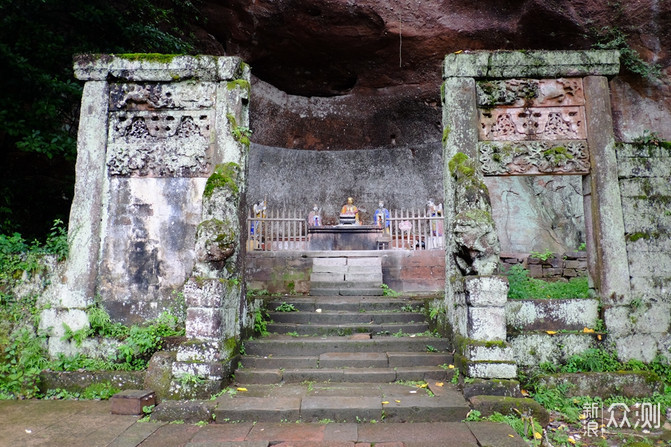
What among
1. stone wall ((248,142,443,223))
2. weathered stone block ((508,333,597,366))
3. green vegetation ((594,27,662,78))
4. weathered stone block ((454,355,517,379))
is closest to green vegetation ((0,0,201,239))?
weathered stone block ((454,355,517,379))

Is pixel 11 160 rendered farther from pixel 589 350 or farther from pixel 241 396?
pixel 589 350

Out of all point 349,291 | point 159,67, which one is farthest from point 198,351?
point 349,291

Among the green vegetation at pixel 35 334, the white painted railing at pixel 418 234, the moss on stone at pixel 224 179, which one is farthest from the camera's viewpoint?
the white painted railing at pixel 418 234

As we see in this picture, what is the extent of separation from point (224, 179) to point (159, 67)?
2.07 metres

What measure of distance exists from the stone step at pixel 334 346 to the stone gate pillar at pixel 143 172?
0.79 metres

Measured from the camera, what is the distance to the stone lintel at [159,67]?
5895 millimetres

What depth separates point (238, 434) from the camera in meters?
3.93

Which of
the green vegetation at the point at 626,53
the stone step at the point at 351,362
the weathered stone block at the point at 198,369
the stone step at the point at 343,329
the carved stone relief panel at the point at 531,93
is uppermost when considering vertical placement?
the green vegetation at the point at 626,53

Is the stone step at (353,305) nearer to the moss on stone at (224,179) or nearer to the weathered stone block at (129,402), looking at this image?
the moss on stone at (224,179)

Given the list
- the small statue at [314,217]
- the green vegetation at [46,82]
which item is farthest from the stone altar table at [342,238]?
the green vegetation at [46,82]

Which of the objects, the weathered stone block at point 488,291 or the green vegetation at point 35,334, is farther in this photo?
the green vegetation at point 35,334

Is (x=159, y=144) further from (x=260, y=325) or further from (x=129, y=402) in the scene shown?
(x=129, y=402)

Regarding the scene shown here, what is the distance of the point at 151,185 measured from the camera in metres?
5.86

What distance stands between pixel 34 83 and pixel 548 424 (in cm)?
899
